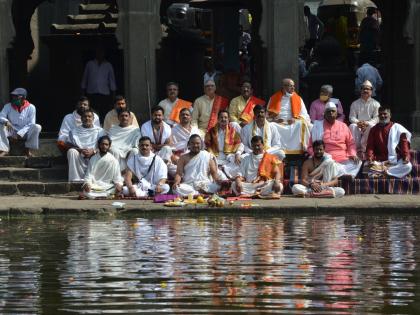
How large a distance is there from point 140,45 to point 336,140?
3.96 meters

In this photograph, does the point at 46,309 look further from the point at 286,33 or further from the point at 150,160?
the point at 286,33

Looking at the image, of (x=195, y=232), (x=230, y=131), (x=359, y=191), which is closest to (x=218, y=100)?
(x=230, y=131)

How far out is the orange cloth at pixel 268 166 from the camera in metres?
20.4

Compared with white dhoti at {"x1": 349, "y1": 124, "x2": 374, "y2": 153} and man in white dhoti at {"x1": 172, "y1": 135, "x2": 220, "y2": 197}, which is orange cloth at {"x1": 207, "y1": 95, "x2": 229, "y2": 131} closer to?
man in white dhoti at {"x1": 172, "y1": 135, "x2": 220, "y2": 197}

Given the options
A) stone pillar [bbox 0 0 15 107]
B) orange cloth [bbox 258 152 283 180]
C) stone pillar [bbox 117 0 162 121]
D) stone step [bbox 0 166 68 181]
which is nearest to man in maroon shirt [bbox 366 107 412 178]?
orange cloth [bbox 258 152 283 180]

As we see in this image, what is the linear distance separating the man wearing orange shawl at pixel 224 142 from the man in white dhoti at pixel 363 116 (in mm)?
1842

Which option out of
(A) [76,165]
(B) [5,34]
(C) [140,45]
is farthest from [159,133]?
(B) [5,34]

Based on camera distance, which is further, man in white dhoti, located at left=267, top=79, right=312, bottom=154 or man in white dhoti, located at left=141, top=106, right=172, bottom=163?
man in white dhoti, located at left=267, top=79, right=312, bottom=154

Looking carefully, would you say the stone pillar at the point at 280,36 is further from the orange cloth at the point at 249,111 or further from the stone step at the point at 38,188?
the stone step at the point at 38,188

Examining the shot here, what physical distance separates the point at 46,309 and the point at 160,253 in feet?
11.5

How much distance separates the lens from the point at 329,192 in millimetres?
20219

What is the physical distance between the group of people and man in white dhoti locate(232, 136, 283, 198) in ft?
0.05

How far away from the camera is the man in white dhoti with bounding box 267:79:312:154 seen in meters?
21.8

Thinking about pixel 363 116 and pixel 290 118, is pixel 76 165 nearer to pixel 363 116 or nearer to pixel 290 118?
pixel 290 118
